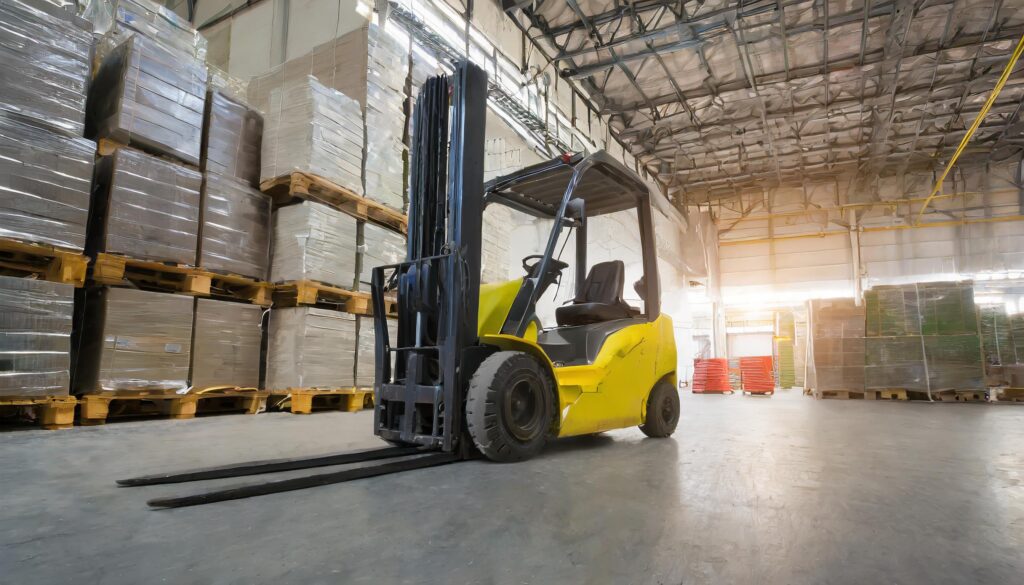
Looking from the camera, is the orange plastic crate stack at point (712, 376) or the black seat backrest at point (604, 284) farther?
the orange plastic crate stack at point (712, 376)

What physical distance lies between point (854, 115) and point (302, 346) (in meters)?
14.8

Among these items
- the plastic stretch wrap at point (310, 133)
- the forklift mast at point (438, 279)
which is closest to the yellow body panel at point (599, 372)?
the forklift mast at point (438, 279)

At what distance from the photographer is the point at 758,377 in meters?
11.7

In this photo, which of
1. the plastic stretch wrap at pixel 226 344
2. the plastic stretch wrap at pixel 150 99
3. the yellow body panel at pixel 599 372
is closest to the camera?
the yellow body panel at pixel 599 372

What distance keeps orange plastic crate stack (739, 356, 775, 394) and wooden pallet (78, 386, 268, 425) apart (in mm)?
10269

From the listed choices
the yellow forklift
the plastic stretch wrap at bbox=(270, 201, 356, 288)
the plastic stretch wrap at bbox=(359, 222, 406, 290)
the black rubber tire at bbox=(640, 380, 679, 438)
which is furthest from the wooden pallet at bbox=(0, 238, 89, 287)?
the black rubber tire at bbox=(640, 380, 679, 438)

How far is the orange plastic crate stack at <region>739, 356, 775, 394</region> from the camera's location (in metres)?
11.6

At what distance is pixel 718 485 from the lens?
2.28 metres

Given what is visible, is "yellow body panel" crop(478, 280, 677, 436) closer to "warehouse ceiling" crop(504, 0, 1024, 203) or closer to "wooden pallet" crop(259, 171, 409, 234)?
"wooden pallet" crop(259, 171, 409, 234)

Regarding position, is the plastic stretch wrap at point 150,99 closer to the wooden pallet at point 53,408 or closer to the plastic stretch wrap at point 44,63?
the plastic stretch wrap at point 44,63

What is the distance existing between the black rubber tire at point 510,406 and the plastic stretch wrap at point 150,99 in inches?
147

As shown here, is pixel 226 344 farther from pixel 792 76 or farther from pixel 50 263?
pixel 792 76

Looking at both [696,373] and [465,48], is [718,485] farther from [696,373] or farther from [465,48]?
[696,373]

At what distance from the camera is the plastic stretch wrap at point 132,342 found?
3.98 metres
